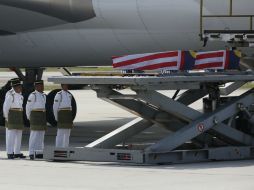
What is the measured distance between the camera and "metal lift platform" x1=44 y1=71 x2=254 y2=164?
1706 cm

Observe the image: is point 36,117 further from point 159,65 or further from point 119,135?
point 159,65

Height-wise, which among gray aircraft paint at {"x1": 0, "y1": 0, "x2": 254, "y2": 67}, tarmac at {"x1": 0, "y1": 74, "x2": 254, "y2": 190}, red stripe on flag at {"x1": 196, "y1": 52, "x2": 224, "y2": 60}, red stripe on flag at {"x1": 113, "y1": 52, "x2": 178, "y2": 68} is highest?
gray aircraft paint at {"x1": 0, "y1": 0, "x2": 254, "y2": 67}

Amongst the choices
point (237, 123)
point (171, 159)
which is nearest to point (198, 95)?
point (237, 123)

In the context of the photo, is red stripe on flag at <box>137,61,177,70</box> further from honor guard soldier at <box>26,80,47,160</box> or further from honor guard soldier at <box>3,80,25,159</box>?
honor guard soldier at <box>3,80,25,159</box>

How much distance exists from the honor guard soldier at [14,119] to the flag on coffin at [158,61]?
86.6 inches

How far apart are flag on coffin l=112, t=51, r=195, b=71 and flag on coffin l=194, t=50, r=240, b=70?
55 centimetres

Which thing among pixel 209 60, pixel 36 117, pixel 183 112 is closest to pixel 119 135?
pixel 183 112

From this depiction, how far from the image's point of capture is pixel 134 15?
21.2 meters

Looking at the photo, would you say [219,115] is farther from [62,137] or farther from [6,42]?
[6,42]

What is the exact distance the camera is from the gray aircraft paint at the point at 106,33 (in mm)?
20688

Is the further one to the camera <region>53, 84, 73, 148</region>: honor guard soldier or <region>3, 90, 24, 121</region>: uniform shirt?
<region>53, 84, 73, 148</region>: honor guard soldier

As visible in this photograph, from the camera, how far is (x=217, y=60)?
18.4 m

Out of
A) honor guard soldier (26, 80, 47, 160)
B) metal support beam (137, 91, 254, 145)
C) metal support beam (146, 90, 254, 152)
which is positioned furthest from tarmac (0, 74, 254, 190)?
metal support beam (137, 91, 254, 145)

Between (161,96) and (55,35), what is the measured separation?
5.84 m
